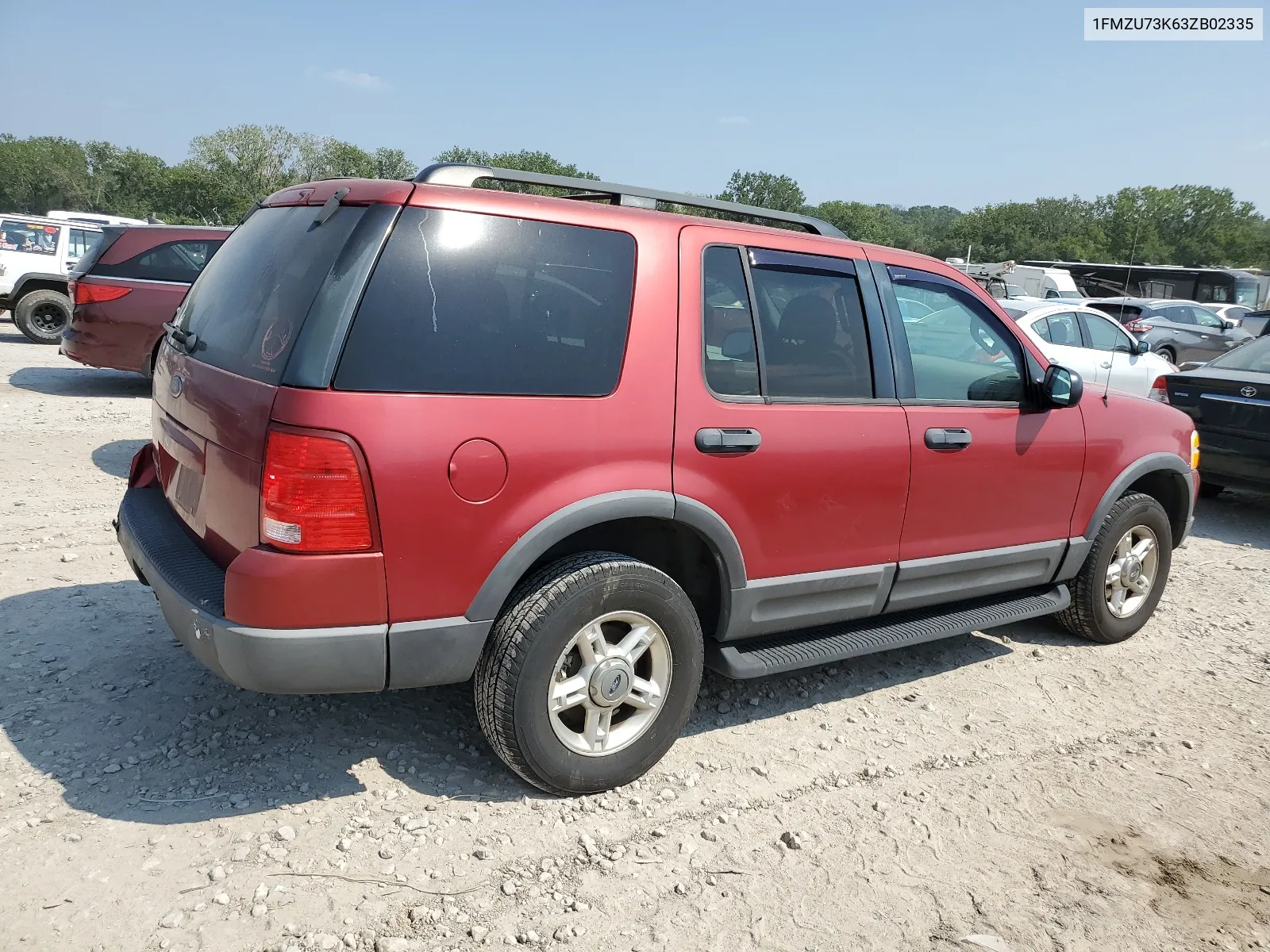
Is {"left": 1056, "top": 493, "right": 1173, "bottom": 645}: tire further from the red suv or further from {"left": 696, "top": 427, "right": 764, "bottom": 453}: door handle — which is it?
{"left": 696, "top": 427, "right": 764, "bottom": 453}: door handle

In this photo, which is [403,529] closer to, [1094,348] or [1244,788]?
[1244,788]

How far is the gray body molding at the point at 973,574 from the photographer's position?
12.8 feet

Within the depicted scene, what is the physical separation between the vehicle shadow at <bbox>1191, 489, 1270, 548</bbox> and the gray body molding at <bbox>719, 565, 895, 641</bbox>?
496cm

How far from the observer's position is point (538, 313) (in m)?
2.94

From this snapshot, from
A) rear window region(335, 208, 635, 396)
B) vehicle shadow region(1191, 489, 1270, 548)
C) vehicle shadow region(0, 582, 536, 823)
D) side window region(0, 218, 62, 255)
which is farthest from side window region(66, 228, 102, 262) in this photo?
vehicle shadow region(1191, 489, 1270, 548)

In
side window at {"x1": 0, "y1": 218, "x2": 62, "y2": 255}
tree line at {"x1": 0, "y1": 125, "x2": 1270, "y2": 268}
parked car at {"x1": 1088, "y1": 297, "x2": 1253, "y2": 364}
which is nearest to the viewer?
side window at {"x1": 0, "y1": 218, "x2": 62, "y2": 255}

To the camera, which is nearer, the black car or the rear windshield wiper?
the rear windshield wiper

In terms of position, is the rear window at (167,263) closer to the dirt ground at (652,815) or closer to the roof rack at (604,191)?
the dirt ground at (652,815)

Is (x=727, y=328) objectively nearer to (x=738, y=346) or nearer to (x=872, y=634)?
(x=738, y=346)

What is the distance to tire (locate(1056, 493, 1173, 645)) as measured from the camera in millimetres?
4699

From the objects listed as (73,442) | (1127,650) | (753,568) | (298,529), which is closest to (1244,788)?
(1127,650)

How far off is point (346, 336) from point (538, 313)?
605 mm

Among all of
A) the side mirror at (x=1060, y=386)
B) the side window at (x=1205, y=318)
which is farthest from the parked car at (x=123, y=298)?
the side window at (x=1205, y=318)

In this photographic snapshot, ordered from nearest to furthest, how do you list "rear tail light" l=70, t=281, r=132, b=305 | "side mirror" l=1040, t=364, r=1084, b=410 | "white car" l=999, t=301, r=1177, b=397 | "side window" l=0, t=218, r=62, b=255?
"side mirror" l=1040, t=364, r=1084, b=410
"rear tail light" l=70, t=281, r=132, b=305
"white car" l=999, t=301, r=1177, b=397
"side window" l=0, t=218, r=62, b=255
